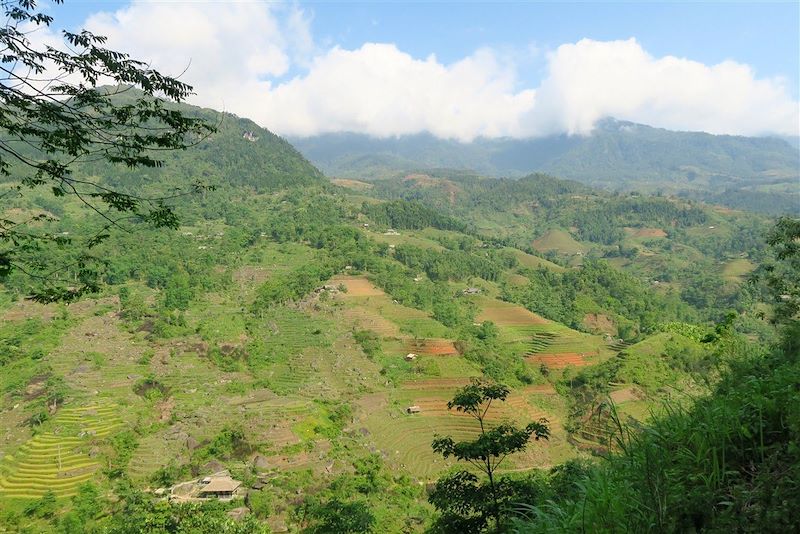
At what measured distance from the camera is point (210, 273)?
60.1 metres

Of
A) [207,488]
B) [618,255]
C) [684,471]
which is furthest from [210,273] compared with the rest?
[618,255]

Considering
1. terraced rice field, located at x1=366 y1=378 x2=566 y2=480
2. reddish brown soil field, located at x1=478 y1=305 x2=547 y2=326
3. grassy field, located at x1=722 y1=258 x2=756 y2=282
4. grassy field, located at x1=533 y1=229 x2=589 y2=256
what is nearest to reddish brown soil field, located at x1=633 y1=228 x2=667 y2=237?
grassy field, located at x1=533 y1=229 x2=589 y2=256

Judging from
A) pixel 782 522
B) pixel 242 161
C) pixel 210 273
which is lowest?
pixel 210 273

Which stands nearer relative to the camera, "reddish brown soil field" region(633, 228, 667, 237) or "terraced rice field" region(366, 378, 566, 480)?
"terraced rice field" region(366, 378, 566, 480)

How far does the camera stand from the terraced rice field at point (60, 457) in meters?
24.6

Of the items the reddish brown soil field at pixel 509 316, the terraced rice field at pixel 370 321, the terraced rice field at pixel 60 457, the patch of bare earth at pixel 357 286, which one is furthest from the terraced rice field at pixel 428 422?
the patch of bare earth at pixel 357 286

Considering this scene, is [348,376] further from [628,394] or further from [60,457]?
[628,394]

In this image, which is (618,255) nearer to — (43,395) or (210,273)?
(210,273)

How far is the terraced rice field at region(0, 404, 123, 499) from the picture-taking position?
24609 millimetres

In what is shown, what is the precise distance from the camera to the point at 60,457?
2670cm

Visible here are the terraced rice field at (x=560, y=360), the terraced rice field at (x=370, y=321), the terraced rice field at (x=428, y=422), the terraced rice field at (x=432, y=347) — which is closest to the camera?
the terraced rice field at (x=428, y=422)

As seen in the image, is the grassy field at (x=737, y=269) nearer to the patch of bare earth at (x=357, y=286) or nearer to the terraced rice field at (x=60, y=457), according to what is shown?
the patch of bare earth at (x=357, y=286)

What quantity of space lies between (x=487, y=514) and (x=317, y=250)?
2567 inches

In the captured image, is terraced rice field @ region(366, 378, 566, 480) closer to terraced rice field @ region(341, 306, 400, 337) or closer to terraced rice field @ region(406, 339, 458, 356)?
terraced rice field @ region(406, 339, 458, 356)
